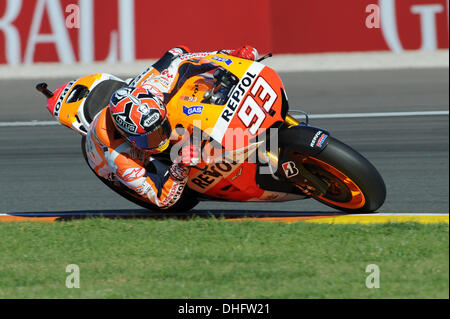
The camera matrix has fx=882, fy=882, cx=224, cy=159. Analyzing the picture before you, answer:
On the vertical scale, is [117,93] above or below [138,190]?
above

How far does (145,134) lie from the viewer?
19.9ft

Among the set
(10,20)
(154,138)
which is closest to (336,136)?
(154,138)

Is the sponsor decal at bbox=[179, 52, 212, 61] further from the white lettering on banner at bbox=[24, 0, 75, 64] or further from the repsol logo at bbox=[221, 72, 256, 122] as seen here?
the white lettering on banner at bbox=[24, 0, 75, 64]

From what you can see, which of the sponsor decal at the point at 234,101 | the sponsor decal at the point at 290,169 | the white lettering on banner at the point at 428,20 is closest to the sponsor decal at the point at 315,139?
the sponsor decal at the point at 290,169

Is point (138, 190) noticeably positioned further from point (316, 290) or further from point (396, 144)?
point (396, 144)

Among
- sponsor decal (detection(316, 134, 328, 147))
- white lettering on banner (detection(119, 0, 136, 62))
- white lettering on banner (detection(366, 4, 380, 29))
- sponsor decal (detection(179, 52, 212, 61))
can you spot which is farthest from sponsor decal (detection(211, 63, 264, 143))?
white lettering on banner (detection(119, 0, 136, 62))

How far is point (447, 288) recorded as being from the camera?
5.12m

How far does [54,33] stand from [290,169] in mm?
7167

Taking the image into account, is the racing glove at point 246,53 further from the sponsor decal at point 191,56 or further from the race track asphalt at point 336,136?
the race track asphalt at point 336,136

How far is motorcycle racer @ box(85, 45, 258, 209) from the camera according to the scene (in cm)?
604

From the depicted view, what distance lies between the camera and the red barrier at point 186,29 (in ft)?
40.4

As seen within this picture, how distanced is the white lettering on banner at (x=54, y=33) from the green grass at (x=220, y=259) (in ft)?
20.3
